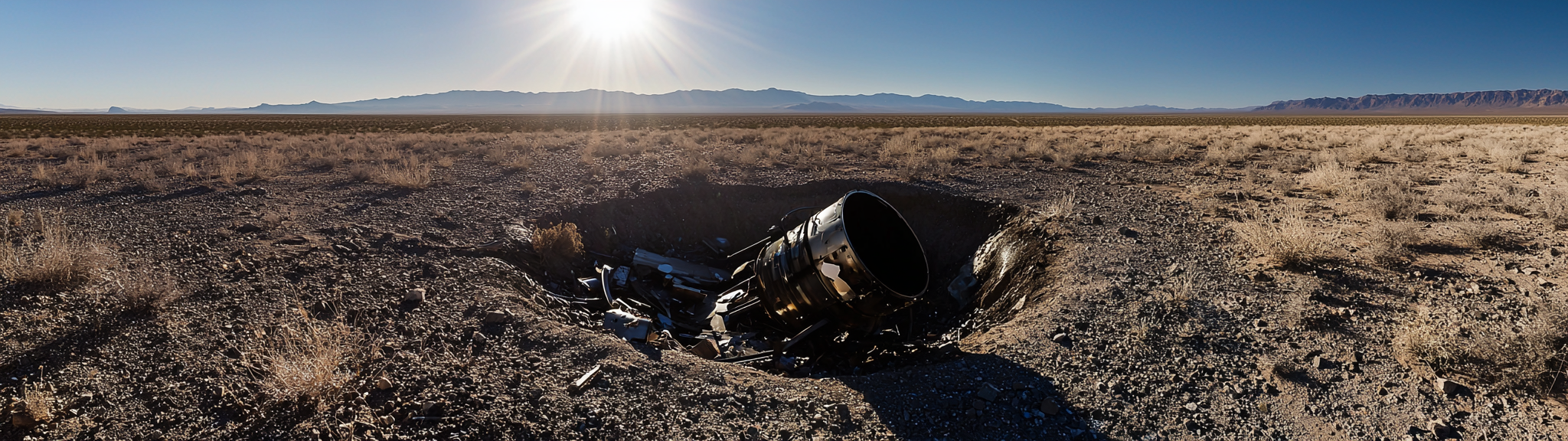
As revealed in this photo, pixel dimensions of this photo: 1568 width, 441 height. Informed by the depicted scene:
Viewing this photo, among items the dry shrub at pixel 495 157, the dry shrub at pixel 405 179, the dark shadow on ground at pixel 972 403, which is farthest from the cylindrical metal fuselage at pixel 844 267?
the dry shrub at pixel 495 157

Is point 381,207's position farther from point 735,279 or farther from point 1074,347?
point 1074,347

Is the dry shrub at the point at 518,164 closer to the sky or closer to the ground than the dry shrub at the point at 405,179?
closer to the sky

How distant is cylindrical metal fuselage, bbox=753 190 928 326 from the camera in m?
5.02

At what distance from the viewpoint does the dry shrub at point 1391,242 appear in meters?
5.16

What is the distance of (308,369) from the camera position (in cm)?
341

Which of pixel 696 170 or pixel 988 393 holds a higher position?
pixel 696 170

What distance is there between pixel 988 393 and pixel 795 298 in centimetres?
239

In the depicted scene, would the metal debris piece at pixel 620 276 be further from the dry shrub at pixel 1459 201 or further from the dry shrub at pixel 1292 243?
the dry shrub at pixel 1459 201

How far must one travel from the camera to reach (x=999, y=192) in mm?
9969

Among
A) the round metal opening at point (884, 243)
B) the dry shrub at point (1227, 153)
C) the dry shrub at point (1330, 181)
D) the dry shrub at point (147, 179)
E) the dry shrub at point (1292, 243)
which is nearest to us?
the dry shrub at point (1292, 243)

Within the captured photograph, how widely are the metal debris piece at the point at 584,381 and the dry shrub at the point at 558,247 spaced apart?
3462mm

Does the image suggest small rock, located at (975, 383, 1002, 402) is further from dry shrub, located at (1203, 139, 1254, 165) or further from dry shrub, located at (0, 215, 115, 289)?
dry shrub, located at (1203, 139, 1254, 165)

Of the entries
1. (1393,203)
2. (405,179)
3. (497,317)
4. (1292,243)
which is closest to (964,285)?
(1292,243)

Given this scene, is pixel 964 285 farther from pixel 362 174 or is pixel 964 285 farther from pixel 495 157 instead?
pixel 495 157
